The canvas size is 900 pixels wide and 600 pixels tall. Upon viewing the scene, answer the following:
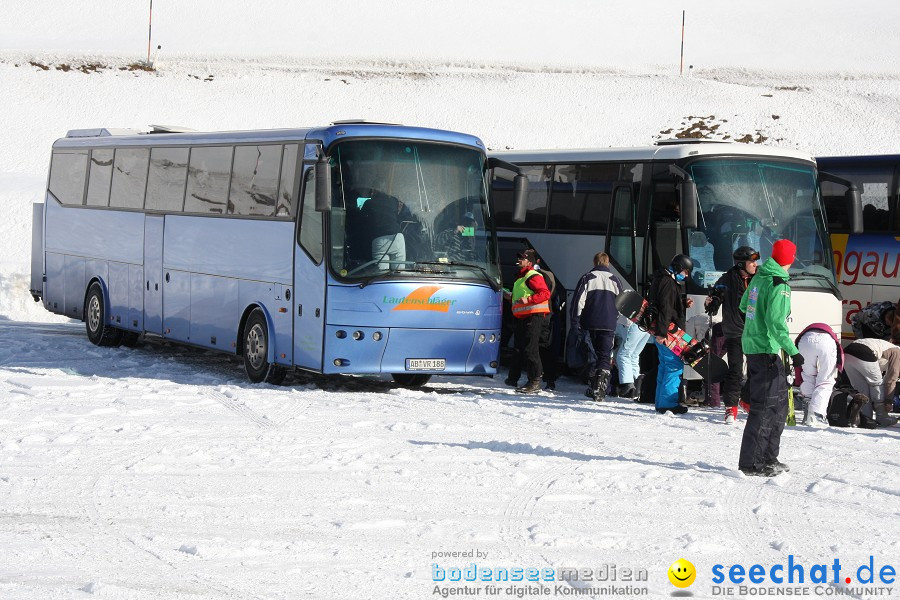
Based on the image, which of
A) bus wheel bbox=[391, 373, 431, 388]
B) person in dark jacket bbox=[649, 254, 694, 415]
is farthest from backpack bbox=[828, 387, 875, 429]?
bus wheel bbox=[391, 373, 431, 388]

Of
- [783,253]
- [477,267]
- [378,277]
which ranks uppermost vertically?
[783,253]


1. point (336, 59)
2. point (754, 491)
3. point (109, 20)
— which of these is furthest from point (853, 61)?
point (754, 491)

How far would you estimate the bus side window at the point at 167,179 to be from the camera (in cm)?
1866

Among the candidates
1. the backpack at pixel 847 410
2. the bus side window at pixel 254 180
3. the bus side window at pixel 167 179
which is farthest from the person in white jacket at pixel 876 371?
the bus side window at pixel 167 179

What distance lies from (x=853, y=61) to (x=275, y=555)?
362 ft

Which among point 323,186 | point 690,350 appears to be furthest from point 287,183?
point 690,350

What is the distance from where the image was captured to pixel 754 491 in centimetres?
974

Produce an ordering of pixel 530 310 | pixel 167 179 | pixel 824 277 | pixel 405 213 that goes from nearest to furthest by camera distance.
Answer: pixel 405 213 < pixel 530 310 < pixel 824 277 < pixel 167 179

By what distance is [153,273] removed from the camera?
19.4 meters

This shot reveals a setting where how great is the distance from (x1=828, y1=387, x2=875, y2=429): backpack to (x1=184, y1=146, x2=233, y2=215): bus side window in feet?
26.7

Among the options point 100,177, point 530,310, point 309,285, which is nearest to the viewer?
point 309,285

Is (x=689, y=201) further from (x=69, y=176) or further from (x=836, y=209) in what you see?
(x=69, y=176)

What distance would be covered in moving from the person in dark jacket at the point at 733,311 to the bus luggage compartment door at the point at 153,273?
8423 millimetres

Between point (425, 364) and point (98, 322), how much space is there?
24.7 ft
